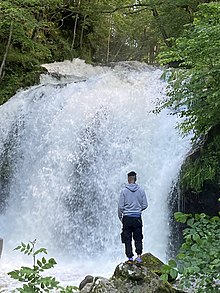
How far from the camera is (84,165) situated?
937 cm

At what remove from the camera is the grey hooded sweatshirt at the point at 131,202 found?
17.3 ft

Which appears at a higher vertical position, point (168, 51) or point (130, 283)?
point (168, 51)

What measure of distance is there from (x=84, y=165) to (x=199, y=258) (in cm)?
662

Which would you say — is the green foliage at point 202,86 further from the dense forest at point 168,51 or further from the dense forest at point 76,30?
the dense forest at point 76,30

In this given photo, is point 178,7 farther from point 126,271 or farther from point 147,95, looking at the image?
point 126,271

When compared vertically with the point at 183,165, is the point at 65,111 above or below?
above

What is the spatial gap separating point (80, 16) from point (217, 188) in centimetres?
1381

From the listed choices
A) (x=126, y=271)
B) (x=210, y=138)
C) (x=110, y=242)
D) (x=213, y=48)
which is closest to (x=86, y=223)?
(x=110, y=242)

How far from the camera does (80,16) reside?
61.8 ft

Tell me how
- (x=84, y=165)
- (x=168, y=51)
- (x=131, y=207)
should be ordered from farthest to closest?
1. (x=84, y=165)
2. (x=168, y=51)
3. (x=131, y=207)

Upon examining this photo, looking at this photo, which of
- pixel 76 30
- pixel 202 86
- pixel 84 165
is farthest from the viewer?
pixel 76 30

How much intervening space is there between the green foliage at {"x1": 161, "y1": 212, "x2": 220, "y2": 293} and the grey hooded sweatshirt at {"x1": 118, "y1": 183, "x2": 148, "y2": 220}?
218 cm

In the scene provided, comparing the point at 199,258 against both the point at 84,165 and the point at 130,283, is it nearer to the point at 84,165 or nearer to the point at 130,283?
the point at 130,283

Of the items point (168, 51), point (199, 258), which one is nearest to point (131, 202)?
point (199, 258)
